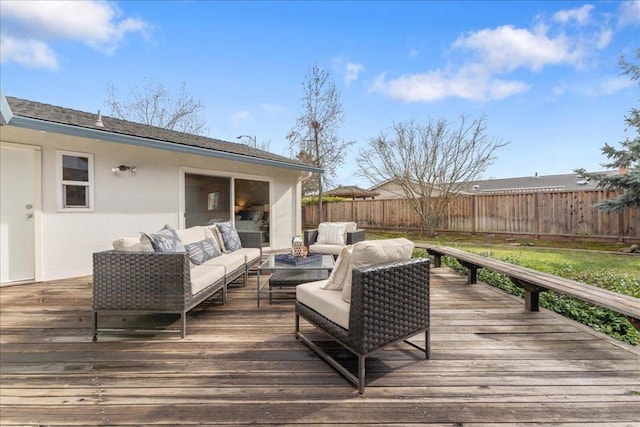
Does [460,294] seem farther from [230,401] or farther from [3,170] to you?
[3,170]

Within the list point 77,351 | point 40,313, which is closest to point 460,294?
point 77,351

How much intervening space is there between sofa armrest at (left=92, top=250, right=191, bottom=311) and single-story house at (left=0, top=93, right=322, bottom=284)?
2662mm

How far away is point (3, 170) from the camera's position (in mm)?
4371

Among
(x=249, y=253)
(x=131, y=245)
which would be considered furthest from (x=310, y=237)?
(x=131, y=245)

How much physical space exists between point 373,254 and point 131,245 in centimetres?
237

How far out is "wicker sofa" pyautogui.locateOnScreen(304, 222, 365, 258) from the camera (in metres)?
5.52

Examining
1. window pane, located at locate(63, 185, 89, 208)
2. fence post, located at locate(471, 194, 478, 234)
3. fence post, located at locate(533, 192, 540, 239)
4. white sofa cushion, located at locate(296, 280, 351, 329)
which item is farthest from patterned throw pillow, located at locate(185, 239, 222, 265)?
fence post, located at locate(533, 192, 540, 239)

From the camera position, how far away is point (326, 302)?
221cm

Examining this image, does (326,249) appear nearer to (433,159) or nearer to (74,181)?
(74,181)

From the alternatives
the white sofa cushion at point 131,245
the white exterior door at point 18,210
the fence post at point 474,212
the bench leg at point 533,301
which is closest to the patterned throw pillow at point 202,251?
the white sofa cushion at point 131,245

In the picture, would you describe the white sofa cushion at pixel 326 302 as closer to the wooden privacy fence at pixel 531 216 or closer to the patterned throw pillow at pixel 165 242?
the patterned throw pillow at pixel 165 242

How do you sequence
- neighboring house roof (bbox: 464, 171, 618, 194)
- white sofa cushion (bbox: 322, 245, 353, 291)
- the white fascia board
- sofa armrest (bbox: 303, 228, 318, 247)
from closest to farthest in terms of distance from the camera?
the white fascia board
white sofa cushion (bbox: 322, 245, 353, 291)
sofa armrest (bbox: 303, 228, 318, 247)
neighboring house roof (bbox: 464, 171, 618, 194)

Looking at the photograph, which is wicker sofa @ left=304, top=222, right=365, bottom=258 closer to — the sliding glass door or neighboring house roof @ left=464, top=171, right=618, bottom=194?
the sliding glass door

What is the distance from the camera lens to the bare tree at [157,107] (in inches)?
567
